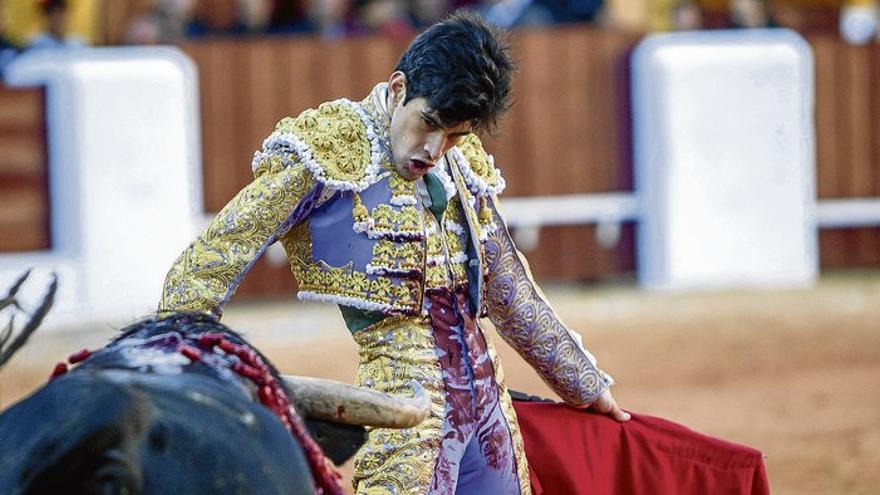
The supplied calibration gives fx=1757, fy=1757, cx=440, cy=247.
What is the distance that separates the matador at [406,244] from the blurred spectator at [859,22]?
28.0ft

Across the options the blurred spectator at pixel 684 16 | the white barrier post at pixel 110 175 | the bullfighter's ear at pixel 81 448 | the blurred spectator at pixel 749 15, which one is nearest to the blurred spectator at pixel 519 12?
the blurred spectator at pixel 684 16

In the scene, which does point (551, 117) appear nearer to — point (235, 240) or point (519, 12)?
point (519, 12)

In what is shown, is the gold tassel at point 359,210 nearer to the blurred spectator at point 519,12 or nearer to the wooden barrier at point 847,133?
the blurred spectator at point 519,12

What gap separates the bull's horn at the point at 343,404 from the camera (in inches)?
95.3

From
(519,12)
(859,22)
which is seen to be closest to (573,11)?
→ (519,12)

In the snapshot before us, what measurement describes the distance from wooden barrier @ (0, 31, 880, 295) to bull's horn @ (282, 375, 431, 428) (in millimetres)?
6853

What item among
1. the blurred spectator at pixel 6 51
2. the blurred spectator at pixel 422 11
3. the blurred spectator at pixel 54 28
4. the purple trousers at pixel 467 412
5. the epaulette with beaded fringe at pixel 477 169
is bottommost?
the purple trousers at pixel 467 412

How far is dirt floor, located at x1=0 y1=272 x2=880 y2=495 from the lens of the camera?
6383mm

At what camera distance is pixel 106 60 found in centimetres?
931

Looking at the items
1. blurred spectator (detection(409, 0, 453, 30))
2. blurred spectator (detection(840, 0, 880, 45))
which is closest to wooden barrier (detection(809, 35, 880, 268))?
blurred spectator (detection(840, 0, 880, 45))

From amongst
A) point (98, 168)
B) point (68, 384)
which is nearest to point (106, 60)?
point (98, 168)

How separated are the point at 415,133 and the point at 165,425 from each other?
1.06 m

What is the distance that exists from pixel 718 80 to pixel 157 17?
131 inches

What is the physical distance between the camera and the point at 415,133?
2863 mm
